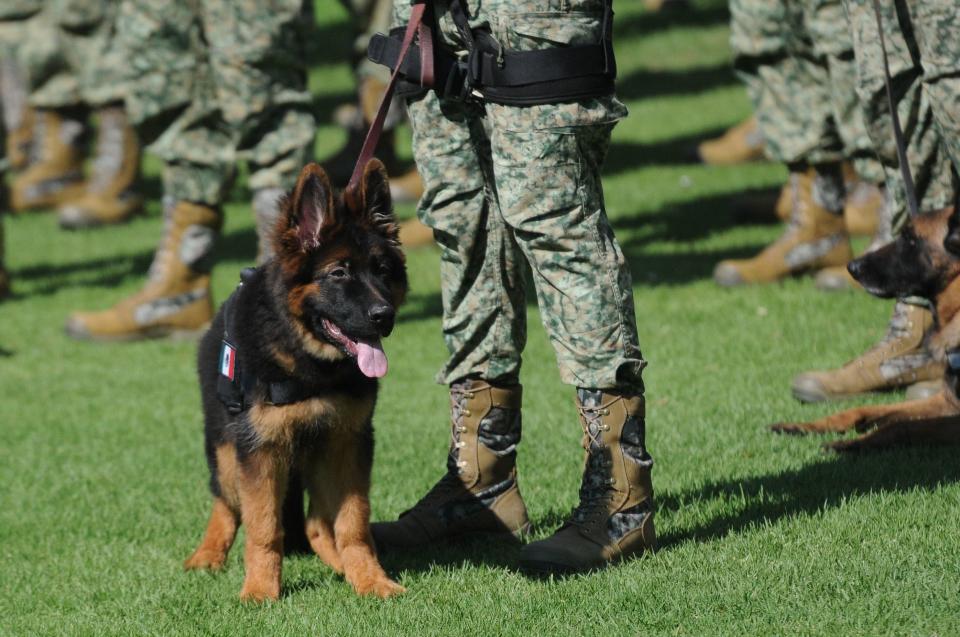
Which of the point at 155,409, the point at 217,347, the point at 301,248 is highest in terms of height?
the point at 301,248

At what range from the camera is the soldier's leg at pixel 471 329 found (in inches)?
176

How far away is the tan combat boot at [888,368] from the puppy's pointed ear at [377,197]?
2574 mm

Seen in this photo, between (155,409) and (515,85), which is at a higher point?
(515,85)

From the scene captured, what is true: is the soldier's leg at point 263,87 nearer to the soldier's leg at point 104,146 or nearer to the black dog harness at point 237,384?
the black dog harness at point 237,384

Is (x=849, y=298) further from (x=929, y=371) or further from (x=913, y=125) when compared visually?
(x=913, y=125)

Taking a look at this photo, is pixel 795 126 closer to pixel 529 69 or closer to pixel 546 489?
pixel 546 489

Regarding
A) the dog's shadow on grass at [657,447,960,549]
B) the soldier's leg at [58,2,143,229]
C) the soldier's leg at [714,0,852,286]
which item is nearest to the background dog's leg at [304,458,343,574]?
the dog's shadow on grass at [657,447,960,549]

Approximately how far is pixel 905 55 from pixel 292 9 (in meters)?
3.87

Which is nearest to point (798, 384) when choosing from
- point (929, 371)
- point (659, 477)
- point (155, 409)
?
point (929, 371)

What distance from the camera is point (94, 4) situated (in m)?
12.0

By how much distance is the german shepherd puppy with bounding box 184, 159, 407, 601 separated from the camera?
4184 millimetres

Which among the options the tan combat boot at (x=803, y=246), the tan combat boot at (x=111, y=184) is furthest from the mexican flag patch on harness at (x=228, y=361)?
the tan combat boot at (x=111, y=184)

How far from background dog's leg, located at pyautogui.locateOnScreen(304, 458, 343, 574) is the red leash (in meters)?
0.96

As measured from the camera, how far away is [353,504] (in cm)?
441
